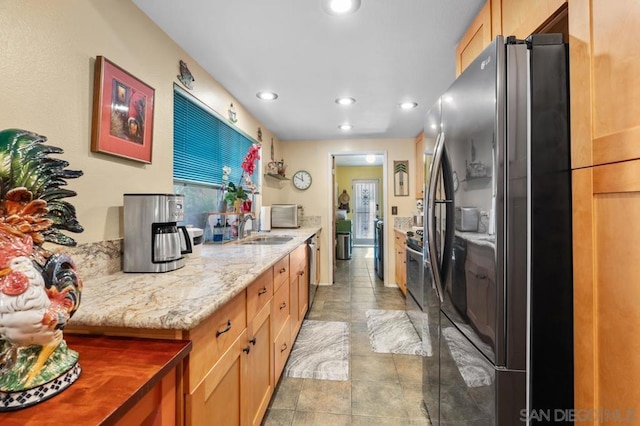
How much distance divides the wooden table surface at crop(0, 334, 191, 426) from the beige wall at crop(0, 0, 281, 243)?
Result: 0.62 m

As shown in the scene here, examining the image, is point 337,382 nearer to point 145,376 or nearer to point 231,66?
point 145,376

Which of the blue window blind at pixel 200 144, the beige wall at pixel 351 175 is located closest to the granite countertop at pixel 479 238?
the blue window blind at pixel 200 144

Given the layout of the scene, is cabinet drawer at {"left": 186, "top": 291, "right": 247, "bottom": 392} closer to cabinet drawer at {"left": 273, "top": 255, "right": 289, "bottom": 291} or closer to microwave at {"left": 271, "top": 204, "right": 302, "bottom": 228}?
cabinet drawer at {"left": 273, "top": 255, "right": 289, "bottom": 291}

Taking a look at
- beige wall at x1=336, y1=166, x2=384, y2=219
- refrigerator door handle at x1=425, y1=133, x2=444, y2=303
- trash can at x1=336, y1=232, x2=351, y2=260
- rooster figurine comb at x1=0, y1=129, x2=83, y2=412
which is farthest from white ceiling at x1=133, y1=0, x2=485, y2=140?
beige wall at x1=336, y1=166, x2=384, y2=219

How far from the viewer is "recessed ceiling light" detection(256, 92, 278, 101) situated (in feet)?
8.08

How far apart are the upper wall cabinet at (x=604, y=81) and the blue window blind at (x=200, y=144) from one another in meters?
1.92

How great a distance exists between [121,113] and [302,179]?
3.06 m

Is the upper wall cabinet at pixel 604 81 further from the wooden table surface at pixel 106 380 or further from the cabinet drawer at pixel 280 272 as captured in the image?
the cabinet drawer at pixel 280 272

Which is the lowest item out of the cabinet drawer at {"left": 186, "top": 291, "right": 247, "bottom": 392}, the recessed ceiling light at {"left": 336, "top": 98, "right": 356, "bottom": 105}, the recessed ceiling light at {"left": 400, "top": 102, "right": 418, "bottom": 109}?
the cabinet drawer at {"left": 186, "top": 291, "right": 247, "bottom": 392}

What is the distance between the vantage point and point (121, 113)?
128 cm

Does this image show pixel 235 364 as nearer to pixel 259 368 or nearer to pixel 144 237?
pixel 259 368

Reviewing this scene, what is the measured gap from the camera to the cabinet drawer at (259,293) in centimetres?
125

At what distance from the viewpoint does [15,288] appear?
488mm

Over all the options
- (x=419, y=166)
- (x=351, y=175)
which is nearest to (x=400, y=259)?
(x=419, y=166)
